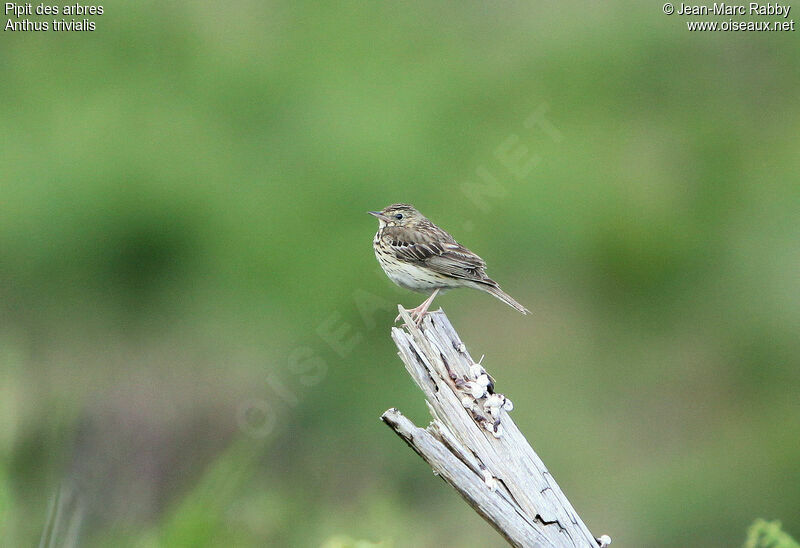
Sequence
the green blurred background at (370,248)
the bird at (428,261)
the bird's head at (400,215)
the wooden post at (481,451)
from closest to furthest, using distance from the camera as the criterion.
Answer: the wooden post at (481,451)
the bird at (428,261)
the bird's head at (400,215)
the green blurred background at (370,248)

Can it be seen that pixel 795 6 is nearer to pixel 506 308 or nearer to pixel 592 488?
pixel 506 308

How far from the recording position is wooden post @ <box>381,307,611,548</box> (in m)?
3.05

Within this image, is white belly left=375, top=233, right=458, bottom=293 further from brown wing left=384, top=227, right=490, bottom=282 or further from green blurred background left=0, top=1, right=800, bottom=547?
green blurred background left=0, top=1, right=800, bottom=547

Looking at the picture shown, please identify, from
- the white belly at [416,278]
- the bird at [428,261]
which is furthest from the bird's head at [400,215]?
the white belly at [416,278]

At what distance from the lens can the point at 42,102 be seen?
9.00m

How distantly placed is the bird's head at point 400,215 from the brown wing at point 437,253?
0.14m

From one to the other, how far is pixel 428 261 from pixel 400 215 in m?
0.63

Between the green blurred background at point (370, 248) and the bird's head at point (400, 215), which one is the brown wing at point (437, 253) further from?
the green blurred background at point (370, 248)

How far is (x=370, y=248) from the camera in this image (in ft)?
28.1

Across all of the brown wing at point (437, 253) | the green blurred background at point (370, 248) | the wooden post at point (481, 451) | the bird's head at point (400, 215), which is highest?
the wooden post at point (481, 451)

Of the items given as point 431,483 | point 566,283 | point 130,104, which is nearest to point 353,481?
point 431,483

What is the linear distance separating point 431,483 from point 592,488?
1.19 metres

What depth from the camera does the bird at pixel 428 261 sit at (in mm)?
4922

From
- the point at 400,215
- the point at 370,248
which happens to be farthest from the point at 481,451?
the point at 370,248
